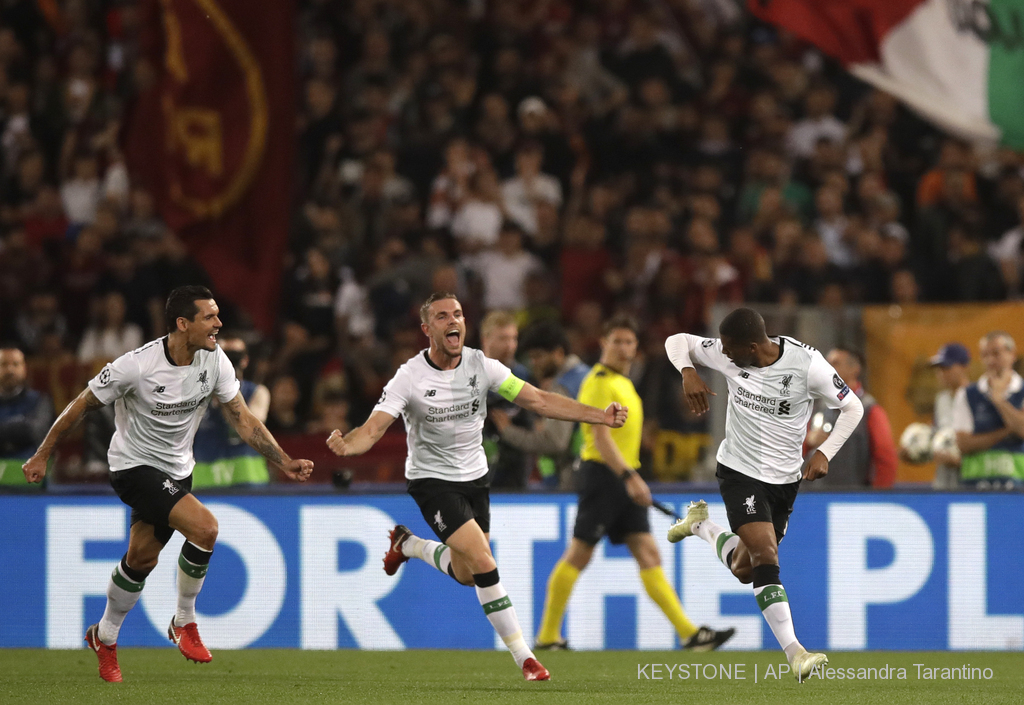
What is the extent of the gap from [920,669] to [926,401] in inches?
135

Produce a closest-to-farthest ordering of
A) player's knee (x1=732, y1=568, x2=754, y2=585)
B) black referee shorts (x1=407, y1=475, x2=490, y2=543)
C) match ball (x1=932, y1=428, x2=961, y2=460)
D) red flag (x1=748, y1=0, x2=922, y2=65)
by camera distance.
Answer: black referee shorts (x1=407, y1=475, x2=490, y2=543) → player's knee (x1=732, y1=568, x2=754, y2=585) → match ball (x1=932, y1=428, x2=961, y2=460) → red flag (x1=748, y1=0, x2=922, y2=65)

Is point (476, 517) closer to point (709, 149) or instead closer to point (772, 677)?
point (772, 677)

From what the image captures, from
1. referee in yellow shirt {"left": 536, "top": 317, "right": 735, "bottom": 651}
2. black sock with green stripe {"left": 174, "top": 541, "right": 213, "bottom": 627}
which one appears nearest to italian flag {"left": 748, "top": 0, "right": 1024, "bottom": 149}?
referee in yellow shirt {"left": 536, "top": 317, "right": 735, "bottom": 651}

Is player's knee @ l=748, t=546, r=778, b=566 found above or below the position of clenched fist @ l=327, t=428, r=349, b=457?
below

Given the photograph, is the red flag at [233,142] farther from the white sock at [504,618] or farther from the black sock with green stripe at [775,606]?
the black sock with green stripe at [775,606]

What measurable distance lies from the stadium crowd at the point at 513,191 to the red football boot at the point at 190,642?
3.74 meters

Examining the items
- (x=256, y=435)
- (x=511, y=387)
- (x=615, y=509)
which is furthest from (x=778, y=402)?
(x=256, y=435)

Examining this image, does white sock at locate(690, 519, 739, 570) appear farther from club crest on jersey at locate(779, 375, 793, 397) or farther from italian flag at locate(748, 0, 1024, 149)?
italian flag at locate(748, 0, 1024, 149)

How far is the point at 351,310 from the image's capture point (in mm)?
15586

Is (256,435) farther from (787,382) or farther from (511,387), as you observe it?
(787,382)

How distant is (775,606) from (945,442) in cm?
383

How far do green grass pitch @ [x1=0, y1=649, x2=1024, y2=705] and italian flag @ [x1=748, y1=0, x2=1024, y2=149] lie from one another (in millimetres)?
5027

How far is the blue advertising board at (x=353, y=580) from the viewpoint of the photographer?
11734 mm

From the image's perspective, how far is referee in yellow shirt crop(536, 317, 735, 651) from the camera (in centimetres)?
1102
